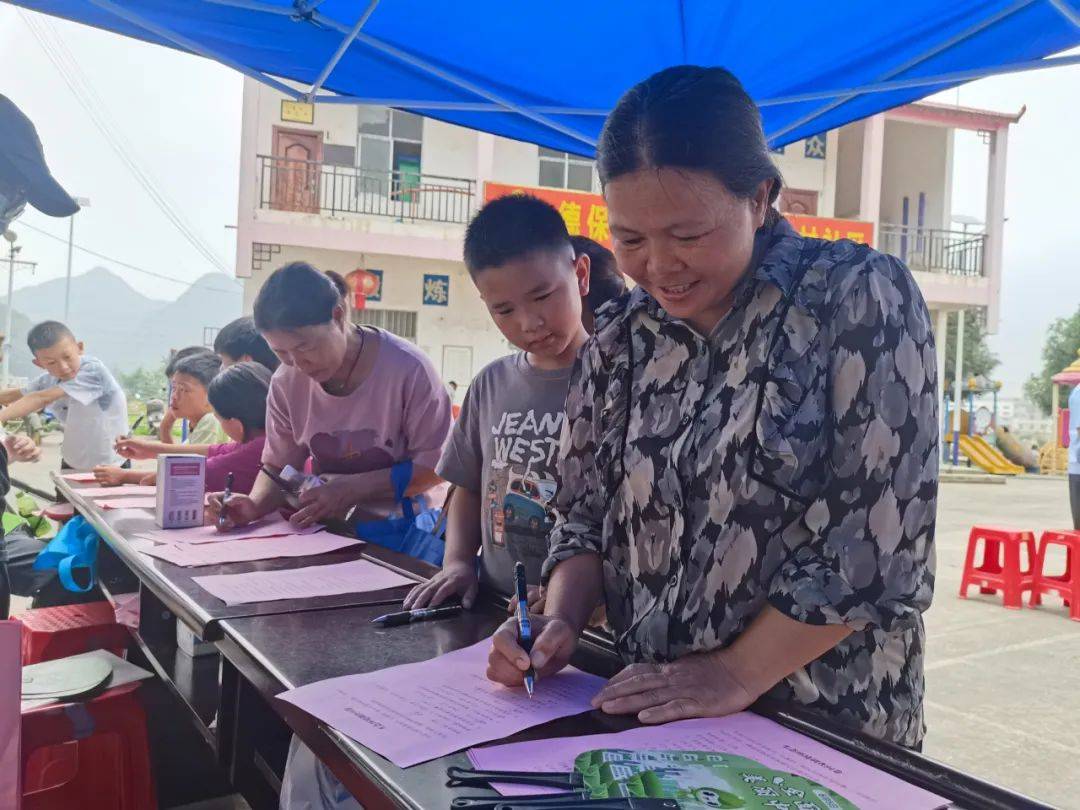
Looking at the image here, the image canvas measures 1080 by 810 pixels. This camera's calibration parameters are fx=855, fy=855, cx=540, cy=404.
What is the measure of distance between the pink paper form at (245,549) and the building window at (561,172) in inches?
486

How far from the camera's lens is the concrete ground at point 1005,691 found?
2.98m

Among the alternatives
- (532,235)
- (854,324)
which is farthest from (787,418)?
(532,235)

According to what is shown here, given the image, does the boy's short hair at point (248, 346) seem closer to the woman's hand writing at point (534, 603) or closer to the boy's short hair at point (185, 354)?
the boy's short hair at point (185, 354)

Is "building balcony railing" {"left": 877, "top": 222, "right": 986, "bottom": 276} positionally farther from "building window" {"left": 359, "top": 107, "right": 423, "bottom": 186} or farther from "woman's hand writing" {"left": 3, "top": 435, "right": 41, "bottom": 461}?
"woman's hand writing" {"left": 3, "top": 435, "right": 41, "bottom": 461}

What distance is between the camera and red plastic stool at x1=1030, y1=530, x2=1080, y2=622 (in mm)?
5230

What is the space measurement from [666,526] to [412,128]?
1329 centimetres

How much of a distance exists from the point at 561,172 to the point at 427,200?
2.29 metres

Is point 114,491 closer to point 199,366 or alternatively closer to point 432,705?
point 199,366

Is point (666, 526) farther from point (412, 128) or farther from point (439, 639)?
point (412, 128)

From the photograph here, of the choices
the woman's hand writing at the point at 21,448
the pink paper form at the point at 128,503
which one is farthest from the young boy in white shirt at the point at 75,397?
the pink paper form at the point at 128,503

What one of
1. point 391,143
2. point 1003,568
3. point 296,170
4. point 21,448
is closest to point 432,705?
point 21,448

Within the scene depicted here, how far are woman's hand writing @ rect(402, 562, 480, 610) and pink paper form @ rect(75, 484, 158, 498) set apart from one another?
6.22ft

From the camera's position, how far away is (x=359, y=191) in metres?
13.1

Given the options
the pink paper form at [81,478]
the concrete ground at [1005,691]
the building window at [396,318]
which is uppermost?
the building window at [396,318]
